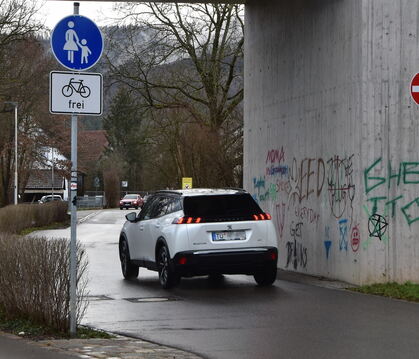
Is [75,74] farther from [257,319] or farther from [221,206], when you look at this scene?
[221,206]

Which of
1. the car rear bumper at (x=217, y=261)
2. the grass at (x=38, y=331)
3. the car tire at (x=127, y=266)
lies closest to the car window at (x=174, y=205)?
the car rear bumper at (x=217, y=261)

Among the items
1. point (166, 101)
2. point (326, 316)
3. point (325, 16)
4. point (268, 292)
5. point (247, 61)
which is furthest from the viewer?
point (166, 101)

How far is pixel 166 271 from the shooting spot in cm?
1505

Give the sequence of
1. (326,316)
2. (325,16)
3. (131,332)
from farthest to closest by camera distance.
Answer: (325,16), (326,316), (131,332)

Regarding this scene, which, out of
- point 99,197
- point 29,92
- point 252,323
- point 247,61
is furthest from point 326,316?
point 99,197

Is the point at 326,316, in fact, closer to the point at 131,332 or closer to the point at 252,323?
the point at 252,323

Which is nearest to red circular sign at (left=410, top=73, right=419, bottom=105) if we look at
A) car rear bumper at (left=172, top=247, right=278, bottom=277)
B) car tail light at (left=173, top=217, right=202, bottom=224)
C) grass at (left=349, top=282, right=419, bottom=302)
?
grass at (left=349, top=282, right=419, bottom=302)

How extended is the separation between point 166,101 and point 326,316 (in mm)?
30129

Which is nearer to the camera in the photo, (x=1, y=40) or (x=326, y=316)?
(x=326, y=316)

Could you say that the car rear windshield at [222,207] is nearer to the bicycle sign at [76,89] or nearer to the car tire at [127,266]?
the car tire at [127,266]

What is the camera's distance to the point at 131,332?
34.3ft

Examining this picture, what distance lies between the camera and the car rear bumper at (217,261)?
1462 centimetres

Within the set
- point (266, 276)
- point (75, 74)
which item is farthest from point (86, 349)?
point (266, 276)

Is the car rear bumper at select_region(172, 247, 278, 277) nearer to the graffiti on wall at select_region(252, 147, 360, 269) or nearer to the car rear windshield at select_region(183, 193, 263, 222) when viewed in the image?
the car rear windshield at select_region(183, 193, 263, 222)
